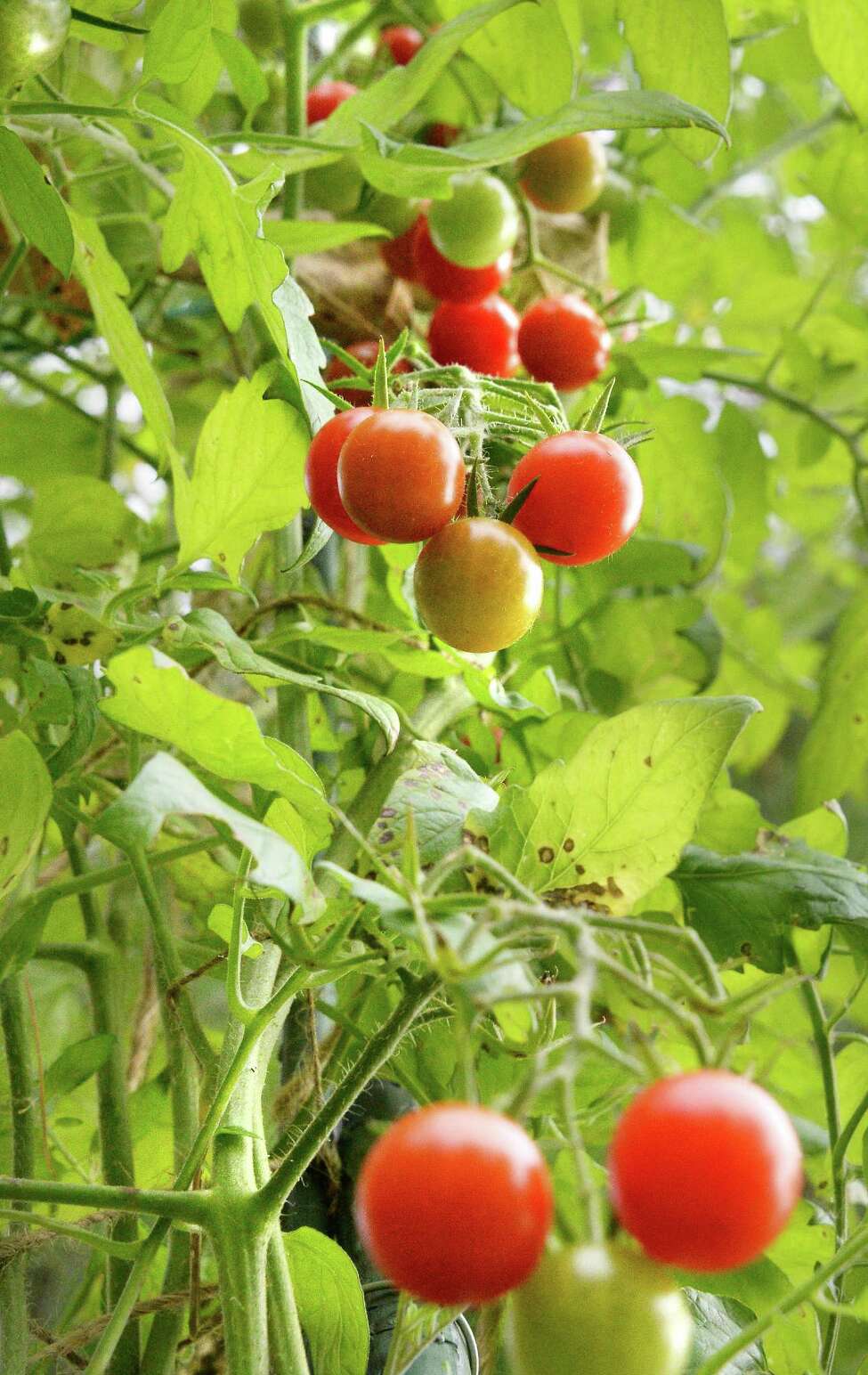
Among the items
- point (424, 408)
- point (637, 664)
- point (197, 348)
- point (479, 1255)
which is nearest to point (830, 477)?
point (637, 664)

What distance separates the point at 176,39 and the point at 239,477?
0.58 ft

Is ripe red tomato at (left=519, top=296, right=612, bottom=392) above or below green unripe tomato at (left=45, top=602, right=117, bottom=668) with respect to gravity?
above

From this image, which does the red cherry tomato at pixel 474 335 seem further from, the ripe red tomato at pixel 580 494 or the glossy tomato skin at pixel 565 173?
the ripe red tomato at pixel 580 494

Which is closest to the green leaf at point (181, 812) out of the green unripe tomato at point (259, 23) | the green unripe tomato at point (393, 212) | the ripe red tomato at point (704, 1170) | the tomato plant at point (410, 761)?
the tomato plant at point (410, 761)

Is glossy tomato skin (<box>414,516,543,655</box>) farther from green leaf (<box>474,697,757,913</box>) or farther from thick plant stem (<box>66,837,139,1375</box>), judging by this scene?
thick plant stem (<box>66,837,139,1375</box>)

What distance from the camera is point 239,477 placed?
0.47 metres

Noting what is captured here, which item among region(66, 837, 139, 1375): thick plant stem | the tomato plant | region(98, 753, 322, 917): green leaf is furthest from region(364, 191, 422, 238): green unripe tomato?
region(98, 753, 322, 917): green leaf

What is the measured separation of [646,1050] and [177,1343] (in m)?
0.31

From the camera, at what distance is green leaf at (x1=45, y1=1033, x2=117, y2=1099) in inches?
22.1

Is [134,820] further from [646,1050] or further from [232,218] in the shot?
[232,218]

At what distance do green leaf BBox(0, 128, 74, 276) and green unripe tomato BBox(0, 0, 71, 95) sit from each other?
0.08 ft

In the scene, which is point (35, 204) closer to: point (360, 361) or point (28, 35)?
point (28, 35)

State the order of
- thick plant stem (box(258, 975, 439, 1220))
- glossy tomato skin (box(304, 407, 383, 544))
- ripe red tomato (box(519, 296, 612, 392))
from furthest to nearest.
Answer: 1. ripe red tomato (box(519, 296, 612, 392))
2. glossy tomato skin (box(304, 407, 383, 544))
3. thick plant stem (box(258, 975, 439, 1220))

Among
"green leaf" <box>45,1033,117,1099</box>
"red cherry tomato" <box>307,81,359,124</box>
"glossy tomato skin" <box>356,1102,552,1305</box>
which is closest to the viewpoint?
"glossy tomato skin" <box>356,1102,552,1305</box>
